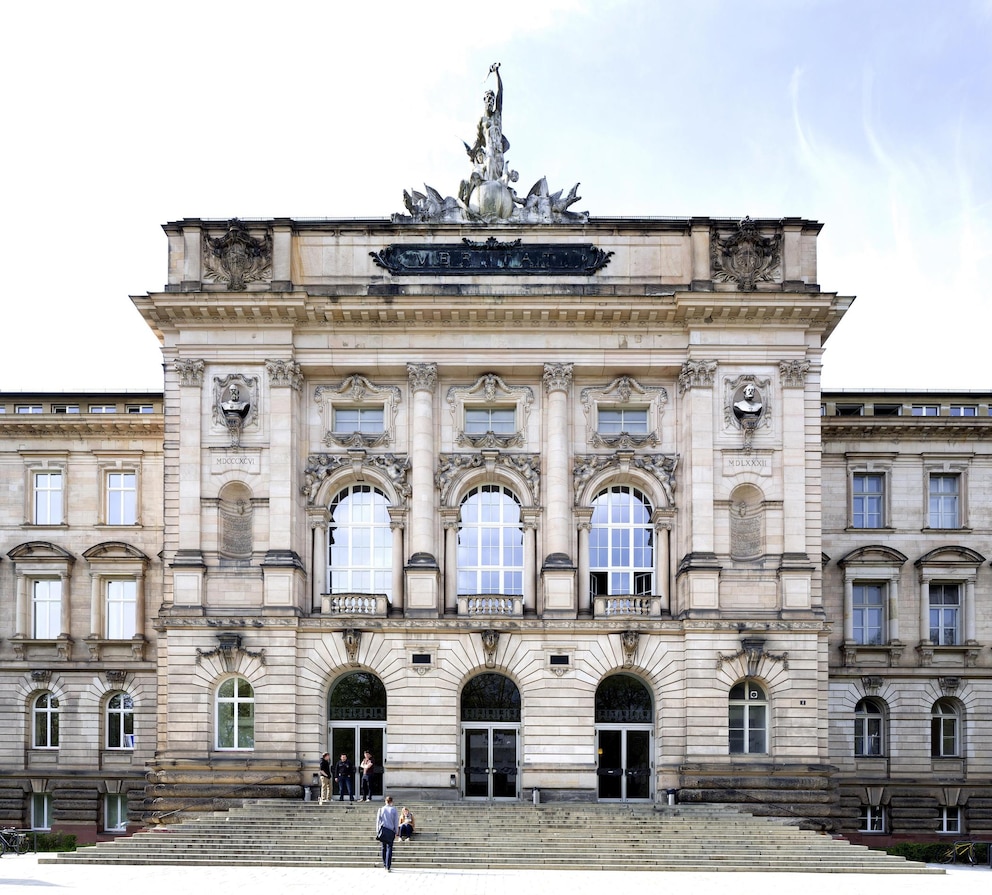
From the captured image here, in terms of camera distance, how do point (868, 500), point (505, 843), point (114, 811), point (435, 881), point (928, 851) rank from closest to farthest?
point (435, 881) < point (505, 843) < point (928, 851) < point (114, 811) < point (868, 500)

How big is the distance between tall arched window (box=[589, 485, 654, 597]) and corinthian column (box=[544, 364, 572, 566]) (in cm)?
147

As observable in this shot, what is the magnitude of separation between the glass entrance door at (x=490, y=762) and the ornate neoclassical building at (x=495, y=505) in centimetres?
8

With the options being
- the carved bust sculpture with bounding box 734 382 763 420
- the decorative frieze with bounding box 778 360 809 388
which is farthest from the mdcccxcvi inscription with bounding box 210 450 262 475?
the decorative frieze with bounding box 778 360 809 388

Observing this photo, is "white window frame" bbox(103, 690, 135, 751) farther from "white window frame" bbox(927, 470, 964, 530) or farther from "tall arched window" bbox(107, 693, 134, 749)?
"white window frame" bbox(927, 470, 964, 530)

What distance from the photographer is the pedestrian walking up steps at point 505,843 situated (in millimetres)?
35500

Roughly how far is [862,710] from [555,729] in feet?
45.5

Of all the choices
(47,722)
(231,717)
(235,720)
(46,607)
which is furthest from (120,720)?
(235,720)

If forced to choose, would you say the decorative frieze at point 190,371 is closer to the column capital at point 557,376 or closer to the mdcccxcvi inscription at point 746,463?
the column capital at point 557,376

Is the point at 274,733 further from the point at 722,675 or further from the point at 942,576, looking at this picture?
the point at 942,576

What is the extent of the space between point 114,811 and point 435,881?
22.2 m

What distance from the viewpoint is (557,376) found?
4544cm

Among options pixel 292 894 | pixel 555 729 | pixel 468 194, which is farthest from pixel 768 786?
pixel 468 194

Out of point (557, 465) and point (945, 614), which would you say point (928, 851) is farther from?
point (557, 465)

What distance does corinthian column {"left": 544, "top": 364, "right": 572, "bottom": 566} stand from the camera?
44.8 m
